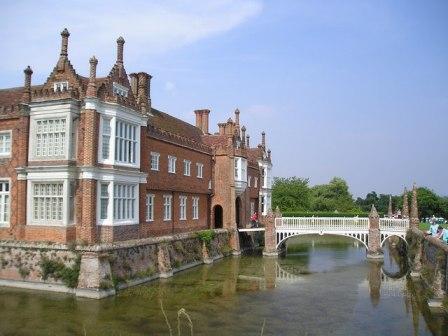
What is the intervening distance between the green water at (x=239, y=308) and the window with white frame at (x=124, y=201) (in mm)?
3860

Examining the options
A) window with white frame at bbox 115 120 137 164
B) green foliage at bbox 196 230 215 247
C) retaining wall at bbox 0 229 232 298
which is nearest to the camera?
retaining wall at bbox 0 229 232 298

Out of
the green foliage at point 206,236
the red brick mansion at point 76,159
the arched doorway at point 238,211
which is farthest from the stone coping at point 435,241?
the arched doorway at point 238,211

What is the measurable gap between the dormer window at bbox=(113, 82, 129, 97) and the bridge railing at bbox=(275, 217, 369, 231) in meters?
17.5

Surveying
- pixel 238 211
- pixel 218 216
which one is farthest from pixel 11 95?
pixel 238 211

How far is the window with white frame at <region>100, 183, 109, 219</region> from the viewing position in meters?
21.7

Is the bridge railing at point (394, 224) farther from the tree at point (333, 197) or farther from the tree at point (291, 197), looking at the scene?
the tree at point (333, 197)

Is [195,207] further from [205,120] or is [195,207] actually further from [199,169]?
[205,120]

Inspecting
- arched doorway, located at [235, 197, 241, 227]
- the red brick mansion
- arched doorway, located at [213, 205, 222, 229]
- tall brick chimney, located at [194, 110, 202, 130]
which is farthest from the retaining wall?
tall brick chimney, located at [194, 110, 202, 130]

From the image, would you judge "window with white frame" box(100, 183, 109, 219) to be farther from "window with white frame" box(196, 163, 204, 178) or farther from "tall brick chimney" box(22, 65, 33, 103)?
"window with white frame" box(196, 163, 204, 178)

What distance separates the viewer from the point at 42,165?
21.6 meters

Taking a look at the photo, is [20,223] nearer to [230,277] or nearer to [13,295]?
[13,295]

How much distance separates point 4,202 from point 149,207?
26.8ft

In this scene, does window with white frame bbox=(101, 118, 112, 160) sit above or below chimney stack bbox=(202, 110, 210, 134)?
below

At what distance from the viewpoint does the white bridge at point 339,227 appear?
3356cm
